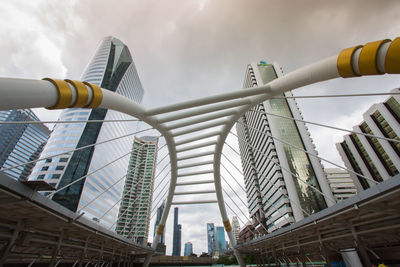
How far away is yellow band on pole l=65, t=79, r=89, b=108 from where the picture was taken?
16.0 feet

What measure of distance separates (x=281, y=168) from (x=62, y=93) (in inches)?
2269

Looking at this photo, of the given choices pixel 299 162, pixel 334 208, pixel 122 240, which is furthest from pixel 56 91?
pixel 299 162

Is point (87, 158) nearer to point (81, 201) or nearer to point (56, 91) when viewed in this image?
point (81, 201)

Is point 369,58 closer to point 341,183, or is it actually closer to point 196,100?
point 196,100

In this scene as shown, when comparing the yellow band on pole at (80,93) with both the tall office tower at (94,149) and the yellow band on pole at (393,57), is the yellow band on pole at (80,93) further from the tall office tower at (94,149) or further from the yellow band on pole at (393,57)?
the tall office tower at (94,149)

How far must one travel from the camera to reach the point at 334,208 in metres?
7.18

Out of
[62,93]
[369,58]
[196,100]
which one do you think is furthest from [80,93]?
[369,58]

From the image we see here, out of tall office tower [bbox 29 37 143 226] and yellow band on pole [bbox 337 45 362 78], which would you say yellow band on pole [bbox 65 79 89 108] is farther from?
tall office tower [bbox 29 37 143 226]

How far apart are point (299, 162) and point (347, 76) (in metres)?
59.2

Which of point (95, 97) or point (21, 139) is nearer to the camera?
point (95, 97)

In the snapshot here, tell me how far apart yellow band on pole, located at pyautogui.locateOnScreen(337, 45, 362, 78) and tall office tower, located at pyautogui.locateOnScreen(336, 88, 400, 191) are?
5688cm

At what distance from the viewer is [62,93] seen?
4508 millimetres

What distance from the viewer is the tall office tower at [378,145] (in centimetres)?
4612

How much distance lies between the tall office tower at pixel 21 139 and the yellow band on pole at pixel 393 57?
437 ft
